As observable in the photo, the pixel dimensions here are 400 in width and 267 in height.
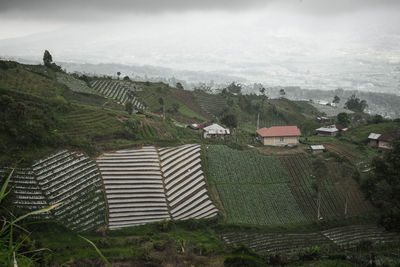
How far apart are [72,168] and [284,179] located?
22722mm

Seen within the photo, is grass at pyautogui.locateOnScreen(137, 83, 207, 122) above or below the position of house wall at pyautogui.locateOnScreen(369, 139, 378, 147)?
above

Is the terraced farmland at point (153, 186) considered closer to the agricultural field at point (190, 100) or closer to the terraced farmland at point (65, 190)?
the terraced farmland at point (65, 190)

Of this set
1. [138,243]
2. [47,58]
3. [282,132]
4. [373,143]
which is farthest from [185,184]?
[47,58]

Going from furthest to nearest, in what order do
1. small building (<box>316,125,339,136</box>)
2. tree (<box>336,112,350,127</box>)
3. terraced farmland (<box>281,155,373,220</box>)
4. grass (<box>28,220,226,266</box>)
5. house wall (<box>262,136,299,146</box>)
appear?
tree (<box>336,112,350,127</box>)
small building (<box>316,125,339,136</box>)
house wall (<box>262,136,299,146</box>)
terraced farmland (<box>281,155,373,220</box>)
grass (<box>28,220,226,266</box>)

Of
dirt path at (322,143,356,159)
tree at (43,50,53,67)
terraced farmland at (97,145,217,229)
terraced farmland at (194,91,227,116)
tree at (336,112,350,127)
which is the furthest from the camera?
terraced farmland at (194,91,227,116)

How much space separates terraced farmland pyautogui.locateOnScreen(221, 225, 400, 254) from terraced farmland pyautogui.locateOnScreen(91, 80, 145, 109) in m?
39.1

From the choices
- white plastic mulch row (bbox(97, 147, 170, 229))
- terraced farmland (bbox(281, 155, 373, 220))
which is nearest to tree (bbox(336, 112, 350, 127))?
terraced farmland (bbox(281, 155, 373, 220))

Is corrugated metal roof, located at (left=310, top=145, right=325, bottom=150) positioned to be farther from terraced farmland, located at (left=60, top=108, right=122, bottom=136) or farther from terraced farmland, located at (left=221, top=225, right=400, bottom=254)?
terraced farmland, located at (left=60, top=108, right=122, bottom=136)

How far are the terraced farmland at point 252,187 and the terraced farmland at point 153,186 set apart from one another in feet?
6.85

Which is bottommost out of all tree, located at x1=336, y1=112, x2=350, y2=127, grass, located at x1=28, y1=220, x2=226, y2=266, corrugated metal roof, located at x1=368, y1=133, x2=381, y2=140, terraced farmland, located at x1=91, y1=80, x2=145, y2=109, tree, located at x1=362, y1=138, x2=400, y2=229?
grass, located at x1=28, y1=220, x2=226, y2=266

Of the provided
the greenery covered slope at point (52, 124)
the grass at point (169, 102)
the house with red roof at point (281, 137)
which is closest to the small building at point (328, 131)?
the house with red roof at point (281, 137)

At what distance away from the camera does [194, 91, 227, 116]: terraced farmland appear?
69625mm

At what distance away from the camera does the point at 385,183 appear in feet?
84.7

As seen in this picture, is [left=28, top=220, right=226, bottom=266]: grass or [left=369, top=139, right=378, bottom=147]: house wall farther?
[left=369, top=139, right=378, bottom=147]: house wall
